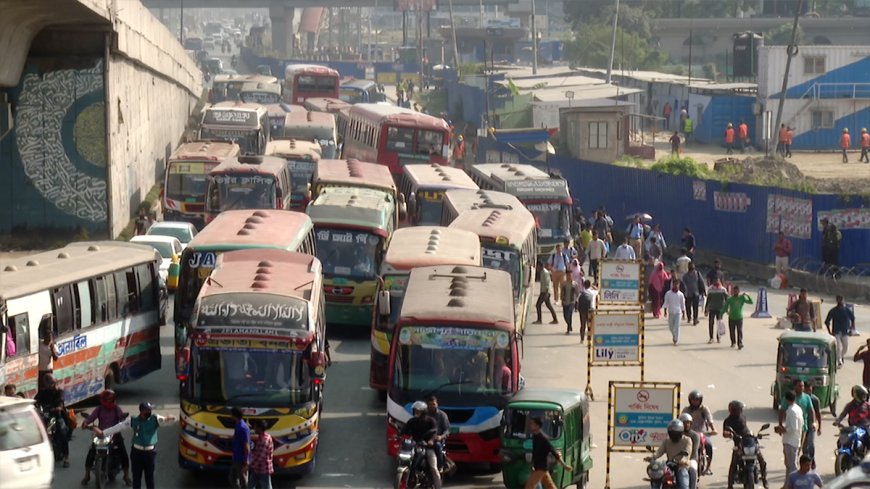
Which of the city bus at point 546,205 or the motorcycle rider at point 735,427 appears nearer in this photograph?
the motorcycle rider at point 735,427

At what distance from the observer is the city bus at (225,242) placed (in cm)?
2400

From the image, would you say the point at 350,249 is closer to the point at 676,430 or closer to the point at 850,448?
the point at 850,448

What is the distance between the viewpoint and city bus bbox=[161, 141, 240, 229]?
39906 millimetres

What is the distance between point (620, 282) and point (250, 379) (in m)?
6.94

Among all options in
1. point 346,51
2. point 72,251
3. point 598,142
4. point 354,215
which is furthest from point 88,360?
point 346,51

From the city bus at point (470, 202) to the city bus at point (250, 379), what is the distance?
12.8 metres

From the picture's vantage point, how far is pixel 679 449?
17.7m

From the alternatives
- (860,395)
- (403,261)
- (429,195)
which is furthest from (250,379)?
(429,195)

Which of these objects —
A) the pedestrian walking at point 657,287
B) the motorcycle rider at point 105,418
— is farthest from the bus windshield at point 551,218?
the motorcycle rider at point 105,418

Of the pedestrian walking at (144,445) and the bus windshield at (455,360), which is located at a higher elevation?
the bus windshield at (455,360)

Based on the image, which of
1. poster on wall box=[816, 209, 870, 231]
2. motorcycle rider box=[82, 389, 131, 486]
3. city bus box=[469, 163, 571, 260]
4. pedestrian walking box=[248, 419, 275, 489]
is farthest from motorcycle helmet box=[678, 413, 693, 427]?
poster on wall box=[816, 209, 870, 231]

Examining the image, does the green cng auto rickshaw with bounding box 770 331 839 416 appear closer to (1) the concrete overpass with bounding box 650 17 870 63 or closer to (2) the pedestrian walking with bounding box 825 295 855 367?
(2) the pedestrian walking with bounding box 825 295 855 367

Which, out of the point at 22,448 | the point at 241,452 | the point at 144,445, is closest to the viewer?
the point at 22,448

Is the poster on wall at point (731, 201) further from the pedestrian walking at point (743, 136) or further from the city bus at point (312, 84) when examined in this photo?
the city bus at point (312, 84)
